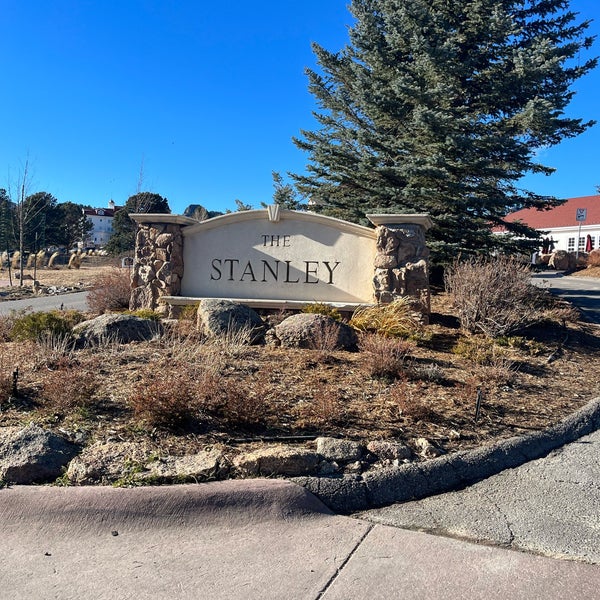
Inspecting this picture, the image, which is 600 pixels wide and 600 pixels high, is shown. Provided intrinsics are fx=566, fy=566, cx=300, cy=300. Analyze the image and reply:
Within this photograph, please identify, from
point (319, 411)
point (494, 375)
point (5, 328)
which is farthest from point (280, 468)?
point (5, 328)

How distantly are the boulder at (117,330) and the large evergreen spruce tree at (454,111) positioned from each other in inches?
276

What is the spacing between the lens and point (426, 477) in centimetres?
411

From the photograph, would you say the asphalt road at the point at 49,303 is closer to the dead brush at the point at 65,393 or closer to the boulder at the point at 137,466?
the dead brush at the point at 65,393

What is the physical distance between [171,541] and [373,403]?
2487mm

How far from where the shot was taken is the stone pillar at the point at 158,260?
10.5 meters

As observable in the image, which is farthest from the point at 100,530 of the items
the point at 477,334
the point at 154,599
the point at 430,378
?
the point at 477,334

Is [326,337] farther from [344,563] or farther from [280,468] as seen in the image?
[344,563]

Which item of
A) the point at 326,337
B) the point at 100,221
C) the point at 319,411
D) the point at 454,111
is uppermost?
the point at 100,221

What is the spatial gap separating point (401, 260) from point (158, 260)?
4.47 meters

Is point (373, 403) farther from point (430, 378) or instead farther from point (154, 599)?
point (154, 599)

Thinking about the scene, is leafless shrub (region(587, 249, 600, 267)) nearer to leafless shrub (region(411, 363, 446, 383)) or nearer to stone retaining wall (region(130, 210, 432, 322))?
stone retaining wall (region(130, 210, 432, 322))

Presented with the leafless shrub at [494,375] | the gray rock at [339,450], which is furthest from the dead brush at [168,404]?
the leafless shrub at [494,375]

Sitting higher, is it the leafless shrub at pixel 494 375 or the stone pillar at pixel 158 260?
the stone pillar at pixel 158 260

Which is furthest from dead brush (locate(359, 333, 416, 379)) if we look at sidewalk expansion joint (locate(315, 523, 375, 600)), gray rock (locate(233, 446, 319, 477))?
sidewalk expansion joint (locate(315, 523, 375, 600))
